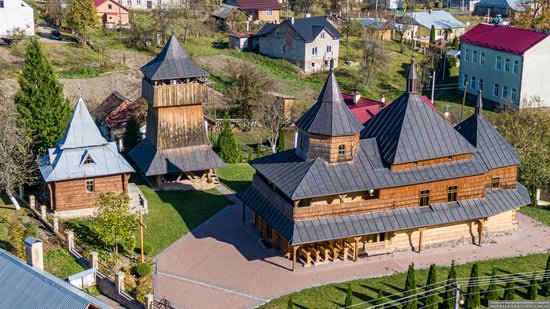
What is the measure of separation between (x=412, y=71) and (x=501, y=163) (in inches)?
262

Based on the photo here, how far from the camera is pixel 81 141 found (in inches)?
1534

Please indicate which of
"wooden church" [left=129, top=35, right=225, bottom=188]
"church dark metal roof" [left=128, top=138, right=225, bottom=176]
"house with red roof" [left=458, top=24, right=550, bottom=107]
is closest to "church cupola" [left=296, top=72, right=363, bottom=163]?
"church dark metal roof" [left=128, top=138, right=225, bottom=176]

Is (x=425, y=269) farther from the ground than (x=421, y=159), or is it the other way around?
(x=421, y=159)

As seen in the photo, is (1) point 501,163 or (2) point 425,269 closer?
(2) point 425,269

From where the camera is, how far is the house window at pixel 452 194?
36.2 meters

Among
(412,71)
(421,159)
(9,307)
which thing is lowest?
(9,307)

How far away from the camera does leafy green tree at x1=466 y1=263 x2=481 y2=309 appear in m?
31.2

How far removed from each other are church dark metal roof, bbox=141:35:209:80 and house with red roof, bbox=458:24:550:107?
90.9ft

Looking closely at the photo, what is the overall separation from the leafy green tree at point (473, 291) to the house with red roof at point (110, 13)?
56.5 metres

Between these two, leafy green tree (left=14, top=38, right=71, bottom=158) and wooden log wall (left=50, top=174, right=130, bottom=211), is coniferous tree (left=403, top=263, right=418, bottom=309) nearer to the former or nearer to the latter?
wooden log wall (left=50, top=174, right=130, bottom=211)

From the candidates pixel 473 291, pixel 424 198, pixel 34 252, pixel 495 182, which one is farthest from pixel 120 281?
pixel 495 182

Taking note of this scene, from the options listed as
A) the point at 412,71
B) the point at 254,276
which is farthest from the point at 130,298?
the point at 412,71

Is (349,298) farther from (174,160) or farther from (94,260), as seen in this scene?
(174,160)

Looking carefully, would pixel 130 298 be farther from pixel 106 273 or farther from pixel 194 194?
pixel 194 194
